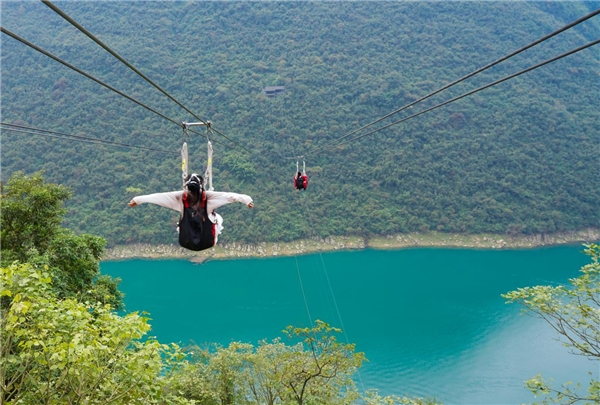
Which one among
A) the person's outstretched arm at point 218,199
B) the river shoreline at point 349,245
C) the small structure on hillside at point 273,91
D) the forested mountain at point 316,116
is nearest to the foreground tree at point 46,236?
the person's outstretched arm at point 218,199

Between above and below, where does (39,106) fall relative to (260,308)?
above

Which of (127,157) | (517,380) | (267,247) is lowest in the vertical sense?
(517,380)

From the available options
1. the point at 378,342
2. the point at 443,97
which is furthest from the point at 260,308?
the point at 443,97

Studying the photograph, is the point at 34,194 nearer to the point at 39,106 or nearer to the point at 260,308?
the point at 260,308

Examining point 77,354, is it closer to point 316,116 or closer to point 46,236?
point 46,236

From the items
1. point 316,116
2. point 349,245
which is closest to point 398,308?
point 349,245

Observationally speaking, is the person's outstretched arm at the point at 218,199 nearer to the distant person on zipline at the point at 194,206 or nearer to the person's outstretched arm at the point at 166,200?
the distant person on zipline at the point at 194,206
